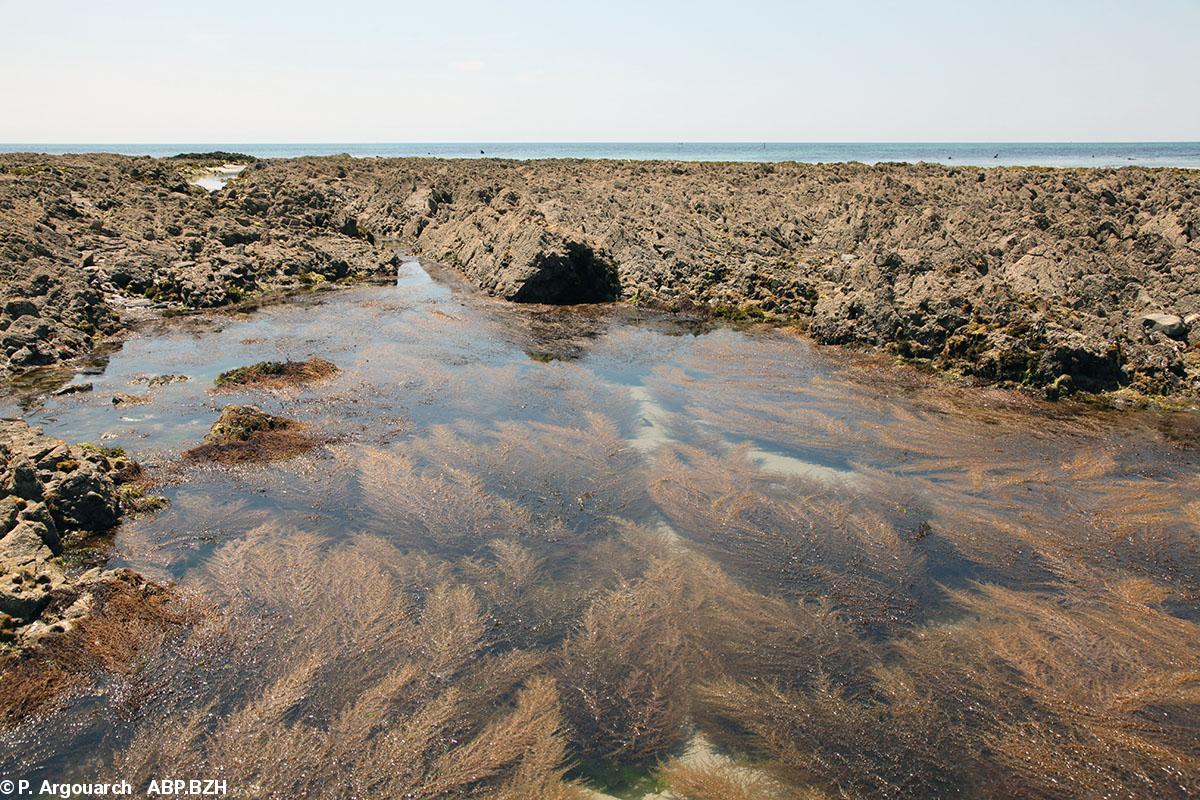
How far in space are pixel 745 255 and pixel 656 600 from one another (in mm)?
19799

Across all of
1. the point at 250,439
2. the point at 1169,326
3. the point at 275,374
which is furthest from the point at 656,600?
the point at 1169,326

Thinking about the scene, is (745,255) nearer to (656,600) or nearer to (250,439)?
(250,439)

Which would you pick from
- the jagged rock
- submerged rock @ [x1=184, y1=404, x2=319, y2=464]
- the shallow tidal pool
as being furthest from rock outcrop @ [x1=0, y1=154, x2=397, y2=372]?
the jagged rock

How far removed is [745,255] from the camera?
25.0 m

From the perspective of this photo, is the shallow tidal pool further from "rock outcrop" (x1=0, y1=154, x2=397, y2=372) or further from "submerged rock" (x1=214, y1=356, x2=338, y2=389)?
"rock outcrop" (x1=0, y1=154, x2=397, y2=372)

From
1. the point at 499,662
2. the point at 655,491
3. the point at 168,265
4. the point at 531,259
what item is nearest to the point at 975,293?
the point at 655,491

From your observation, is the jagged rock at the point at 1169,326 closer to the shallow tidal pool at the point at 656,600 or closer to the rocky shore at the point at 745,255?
the rocky shore at the point at 745,255

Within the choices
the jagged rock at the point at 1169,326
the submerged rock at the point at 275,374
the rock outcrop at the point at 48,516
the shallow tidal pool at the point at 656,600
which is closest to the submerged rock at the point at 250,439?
the shallow tidal pool at the point at 656,600

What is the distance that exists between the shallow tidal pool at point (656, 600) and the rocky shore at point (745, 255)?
10.1 ft

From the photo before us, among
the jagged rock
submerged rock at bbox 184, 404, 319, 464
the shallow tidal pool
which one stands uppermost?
the jagged rock

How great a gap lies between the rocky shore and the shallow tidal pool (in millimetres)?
3072

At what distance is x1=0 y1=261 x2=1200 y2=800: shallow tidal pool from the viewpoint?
530 centimetres

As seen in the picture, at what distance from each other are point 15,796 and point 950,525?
965 cm

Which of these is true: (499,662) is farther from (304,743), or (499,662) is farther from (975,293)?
(975,293)
